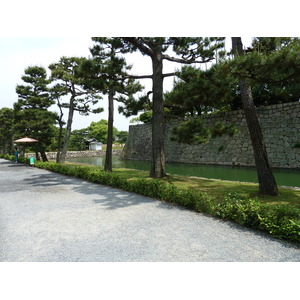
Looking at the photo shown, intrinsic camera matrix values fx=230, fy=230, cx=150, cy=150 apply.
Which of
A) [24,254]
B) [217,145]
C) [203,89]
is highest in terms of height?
[203,89]

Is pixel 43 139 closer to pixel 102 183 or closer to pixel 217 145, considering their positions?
pixel 102 183

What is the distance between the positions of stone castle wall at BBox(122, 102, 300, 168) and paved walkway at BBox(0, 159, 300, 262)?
10.7 metres

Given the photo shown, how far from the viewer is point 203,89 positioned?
672cm

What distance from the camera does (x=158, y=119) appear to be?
830 centimetres

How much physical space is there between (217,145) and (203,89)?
10783 millimetres

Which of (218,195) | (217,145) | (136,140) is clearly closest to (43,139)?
(136,140)

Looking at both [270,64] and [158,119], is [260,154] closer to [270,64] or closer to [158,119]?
[270,64]

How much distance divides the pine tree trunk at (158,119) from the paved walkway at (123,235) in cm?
303

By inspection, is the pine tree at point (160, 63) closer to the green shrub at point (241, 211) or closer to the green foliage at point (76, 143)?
the green shrub at point (241, 211)

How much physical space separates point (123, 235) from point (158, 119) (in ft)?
17.8

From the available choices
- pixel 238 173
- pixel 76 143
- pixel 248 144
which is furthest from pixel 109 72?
pixel 76 143

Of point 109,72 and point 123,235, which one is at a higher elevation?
point 109,72

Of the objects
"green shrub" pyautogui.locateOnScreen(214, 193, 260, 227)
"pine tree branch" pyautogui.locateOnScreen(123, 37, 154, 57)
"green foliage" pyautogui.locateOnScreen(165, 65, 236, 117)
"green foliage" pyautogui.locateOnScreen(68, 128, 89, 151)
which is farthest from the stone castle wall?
"green foliage" pyautogui.locateOnScreen(68, 128, 89, 151)

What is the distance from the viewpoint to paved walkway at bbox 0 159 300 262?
9.25ft
